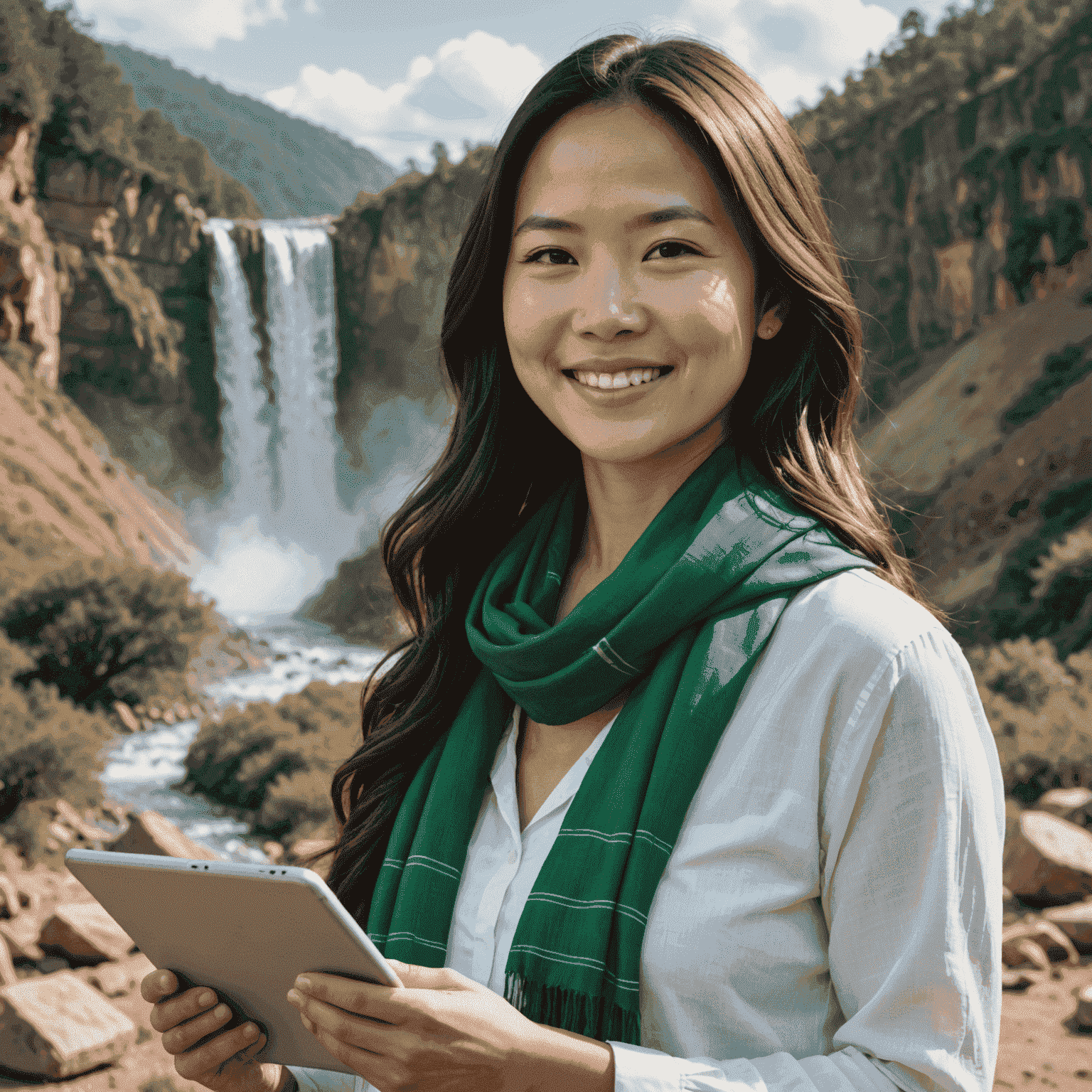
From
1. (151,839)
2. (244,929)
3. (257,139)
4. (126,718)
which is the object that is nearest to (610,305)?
(244,929)

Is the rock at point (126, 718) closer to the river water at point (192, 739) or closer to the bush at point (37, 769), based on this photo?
the river water at point (192, 739)

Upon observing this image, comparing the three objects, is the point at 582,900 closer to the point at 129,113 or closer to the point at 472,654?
the point at 472,654

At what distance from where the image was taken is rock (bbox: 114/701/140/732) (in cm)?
1227

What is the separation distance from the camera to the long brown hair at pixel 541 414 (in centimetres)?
130

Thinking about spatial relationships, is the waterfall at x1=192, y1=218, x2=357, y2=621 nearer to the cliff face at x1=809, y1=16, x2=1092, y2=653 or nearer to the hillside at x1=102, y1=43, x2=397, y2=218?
the cliff face at x1=809, y1=16, x2=1092, y2=653

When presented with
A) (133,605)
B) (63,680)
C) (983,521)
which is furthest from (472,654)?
(983,521)

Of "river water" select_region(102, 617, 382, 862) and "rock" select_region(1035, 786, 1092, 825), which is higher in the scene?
"rock" select_region(1035, 786, 1092, 825)

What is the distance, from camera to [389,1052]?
1.01m

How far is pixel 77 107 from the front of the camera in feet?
84.5

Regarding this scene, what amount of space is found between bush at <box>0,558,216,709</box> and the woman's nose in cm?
Answer: 1212

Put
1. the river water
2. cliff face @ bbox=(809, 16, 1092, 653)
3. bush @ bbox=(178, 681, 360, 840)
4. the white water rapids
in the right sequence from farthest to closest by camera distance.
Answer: the white water rapids → cliff face @ bbox=(809, 16, 1092, 653) → the river water → bush @ bbox=(178, 681, 360, 840)

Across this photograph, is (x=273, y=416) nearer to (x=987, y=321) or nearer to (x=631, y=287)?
(x=987, y=321)

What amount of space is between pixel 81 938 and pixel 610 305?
5.46 metres

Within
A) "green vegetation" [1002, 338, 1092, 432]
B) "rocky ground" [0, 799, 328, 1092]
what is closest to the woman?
"rocky ground" [0, 799, 328, 1092]
